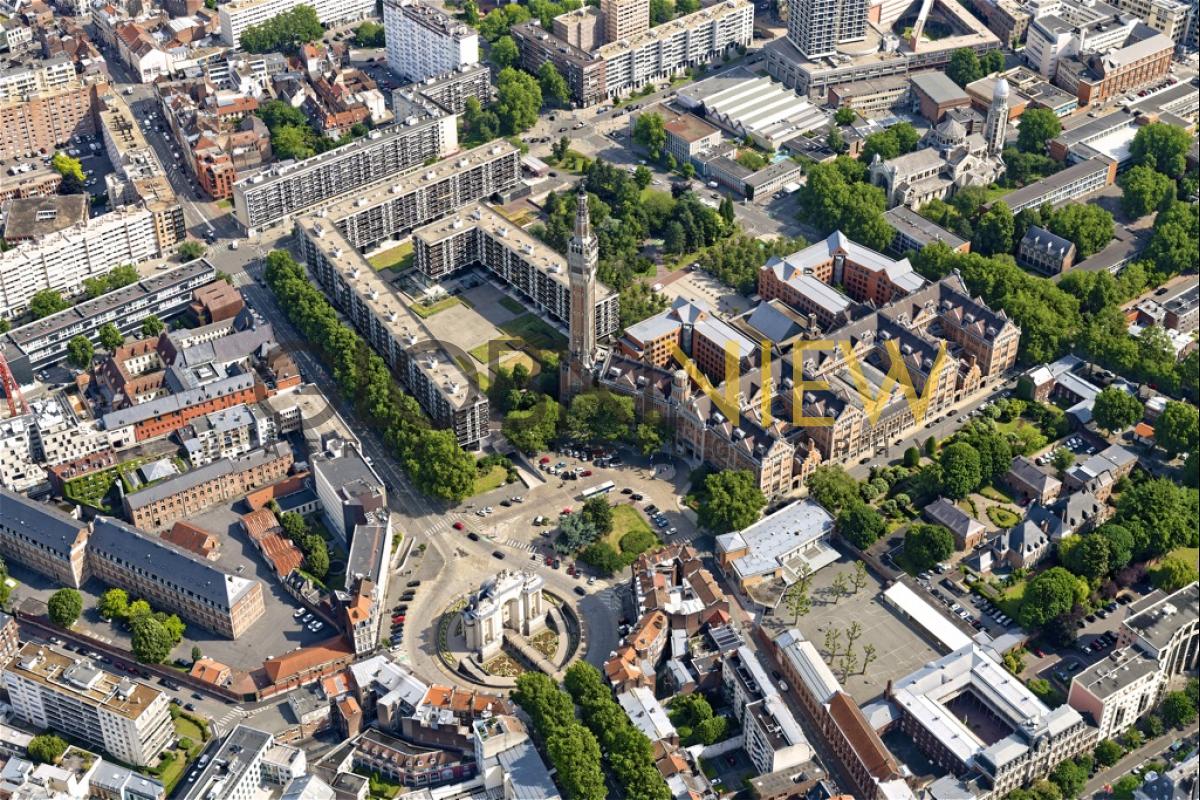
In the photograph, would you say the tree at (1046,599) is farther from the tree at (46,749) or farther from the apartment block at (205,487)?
the tree at (46,749)

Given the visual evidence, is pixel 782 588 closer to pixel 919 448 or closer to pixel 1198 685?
pixel 919 448

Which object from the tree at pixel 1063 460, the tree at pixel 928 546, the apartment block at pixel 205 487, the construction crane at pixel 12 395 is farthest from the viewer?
the construction crane at pixel 12 395

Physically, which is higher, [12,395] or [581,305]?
[581,305]

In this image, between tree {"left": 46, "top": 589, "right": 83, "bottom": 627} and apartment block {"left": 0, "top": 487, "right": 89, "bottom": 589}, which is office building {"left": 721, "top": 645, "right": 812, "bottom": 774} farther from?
apartment block {"left": 0, "top": 487, "right": 89, "bottom": 589}

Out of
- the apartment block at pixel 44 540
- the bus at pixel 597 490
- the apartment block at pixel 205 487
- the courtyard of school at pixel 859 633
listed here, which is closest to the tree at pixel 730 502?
the courtyard of school at pixel 859 633

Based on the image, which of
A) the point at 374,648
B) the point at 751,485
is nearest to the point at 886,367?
the point at 751,485

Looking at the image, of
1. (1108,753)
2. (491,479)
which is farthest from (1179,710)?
(491,479)

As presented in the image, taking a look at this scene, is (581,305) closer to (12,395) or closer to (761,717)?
(761,717)
